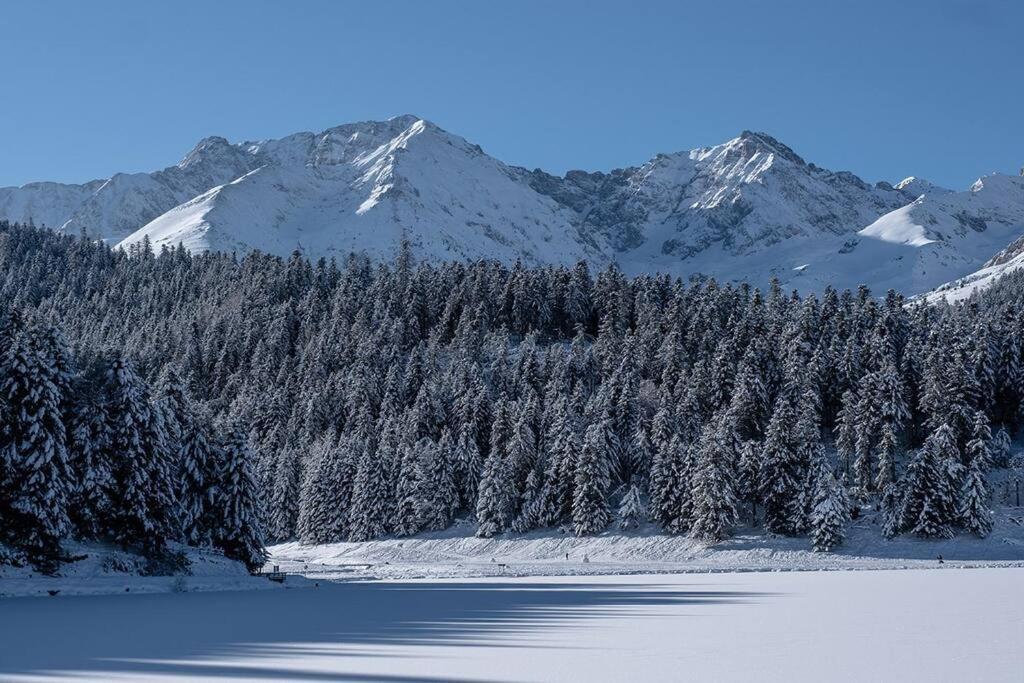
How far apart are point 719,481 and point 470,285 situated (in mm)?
79058

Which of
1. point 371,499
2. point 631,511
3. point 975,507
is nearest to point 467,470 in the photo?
point 371,499

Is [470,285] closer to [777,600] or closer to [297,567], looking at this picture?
[297,567]

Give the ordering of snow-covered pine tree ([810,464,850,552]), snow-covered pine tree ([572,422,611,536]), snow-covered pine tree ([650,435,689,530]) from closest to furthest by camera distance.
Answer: snow-covered pine tree ([810,464,850,552]) → snow-covered pine tree ([650,435,689,530]) → snow-covered pine tree ([572,422,611,536])

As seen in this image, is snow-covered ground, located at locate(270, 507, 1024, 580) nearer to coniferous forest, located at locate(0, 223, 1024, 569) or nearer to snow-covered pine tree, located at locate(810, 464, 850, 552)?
snow-covered pine tree, located at locate(810, 464, 850, 552)

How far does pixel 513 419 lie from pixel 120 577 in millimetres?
59966

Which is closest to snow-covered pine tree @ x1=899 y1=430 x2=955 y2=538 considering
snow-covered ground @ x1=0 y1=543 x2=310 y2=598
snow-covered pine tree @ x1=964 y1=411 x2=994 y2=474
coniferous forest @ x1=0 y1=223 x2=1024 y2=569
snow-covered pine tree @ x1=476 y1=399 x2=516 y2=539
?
coniferous forest @ x1=0 y1=223 x2=1024 y2=569

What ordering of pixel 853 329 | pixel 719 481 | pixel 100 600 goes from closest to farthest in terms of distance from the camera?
1. pixel 100 600
2. pixel 719 481
3. pixel 853 329

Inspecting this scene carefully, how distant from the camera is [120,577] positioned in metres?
41.6

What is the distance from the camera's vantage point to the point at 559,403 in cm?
9588

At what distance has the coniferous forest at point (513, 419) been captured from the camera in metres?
45.7

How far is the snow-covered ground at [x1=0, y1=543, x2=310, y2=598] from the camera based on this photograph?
3788 centimetres

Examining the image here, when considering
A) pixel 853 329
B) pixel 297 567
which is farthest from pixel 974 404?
pixel 297 567

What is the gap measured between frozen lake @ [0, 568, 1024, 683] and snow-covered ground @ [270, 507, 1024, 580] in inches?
1161

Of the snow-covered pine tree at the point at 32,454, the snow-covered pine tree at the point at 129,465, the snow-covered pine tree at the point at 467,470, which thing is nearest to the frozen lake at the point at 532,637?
the snow-covered pine tree at the point at 32,454
